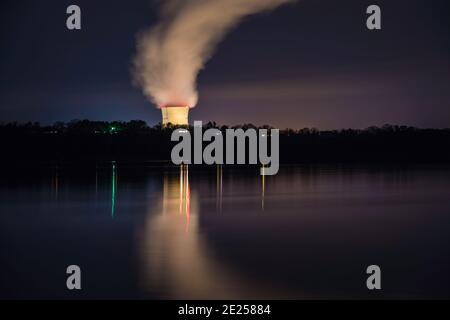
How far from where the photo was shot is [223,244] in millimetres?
19312

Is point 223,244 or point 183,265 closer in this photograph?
point 183,265

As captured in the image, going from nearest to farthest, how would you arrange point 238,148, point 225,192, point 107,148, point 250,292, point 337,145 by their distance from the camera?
point 250,292 → point 225,192 → point 238,148 → point 107,148 → point 337,145

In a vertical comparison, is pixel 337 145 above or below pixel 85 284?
above

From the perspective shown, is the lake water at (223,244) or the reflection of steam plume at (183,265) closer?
the reflection of steam plume at (183,265)

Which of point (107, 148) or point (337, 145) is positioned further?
point (337, 145)

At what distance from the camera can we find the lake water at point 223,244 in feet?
45.6

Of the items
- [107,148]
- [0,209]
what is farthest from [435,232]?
[107,148]

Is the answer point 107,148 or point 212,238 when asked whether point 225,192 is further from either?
point 107,148

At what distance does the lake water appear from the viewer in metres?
13.9

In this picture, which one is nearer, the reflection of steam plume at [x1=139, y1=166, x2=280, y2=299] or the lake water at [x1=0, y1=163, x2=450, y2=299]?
the reflection of steam plume at [x1=139, y1=166, x2=280, y2=299]

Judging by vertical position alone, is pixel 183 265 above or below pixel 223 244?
below
